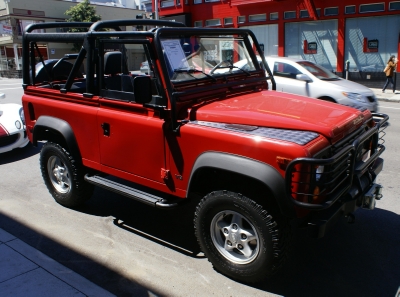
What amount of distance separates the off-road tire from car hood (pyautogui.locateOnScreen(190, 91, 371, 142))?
197 centimetres

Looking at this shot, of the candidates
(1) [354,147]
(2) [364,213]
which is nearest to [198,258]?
(1) [354,147]

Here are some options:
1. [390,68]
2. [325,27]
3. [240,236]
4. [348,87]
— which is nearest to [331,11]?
[325,27]

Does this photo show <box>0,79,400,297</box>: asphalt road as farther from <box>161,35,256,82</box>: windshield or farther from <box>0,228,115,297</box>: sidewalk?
<box>161,35,256,82</box>: windshield

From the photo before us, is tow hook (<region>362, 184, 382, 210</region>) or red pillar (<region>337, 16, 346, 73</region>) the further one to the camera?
red pillar (<region>337, 16, 346, 73</region>)

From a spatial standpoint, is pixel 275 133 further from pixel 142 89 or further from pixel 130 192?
pixel 130 192

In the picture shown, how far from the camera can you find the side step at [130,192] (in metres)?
3.98

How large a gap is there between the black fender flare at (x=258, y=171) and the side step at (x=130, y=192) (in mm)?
786

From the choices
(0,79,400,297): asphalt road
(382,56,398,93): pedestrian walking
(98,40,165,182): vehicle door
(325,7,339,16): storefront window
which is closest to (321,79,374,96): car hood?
(0,79,400,297): asphalt road

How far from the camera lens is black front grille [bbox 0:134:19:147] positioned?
300 inches

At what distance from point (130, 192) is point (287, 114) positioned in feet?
5.79

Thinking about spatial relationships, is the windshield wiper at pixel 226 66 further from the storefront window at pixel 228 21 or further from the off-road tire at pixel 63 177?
the storefront window at pixel 228 21

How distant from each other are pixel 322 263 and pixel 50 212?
10.9 feet

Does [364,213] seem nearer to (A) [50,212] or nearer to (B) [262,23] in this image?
(A) [50,212]

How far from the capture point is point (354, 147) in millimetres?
3314
